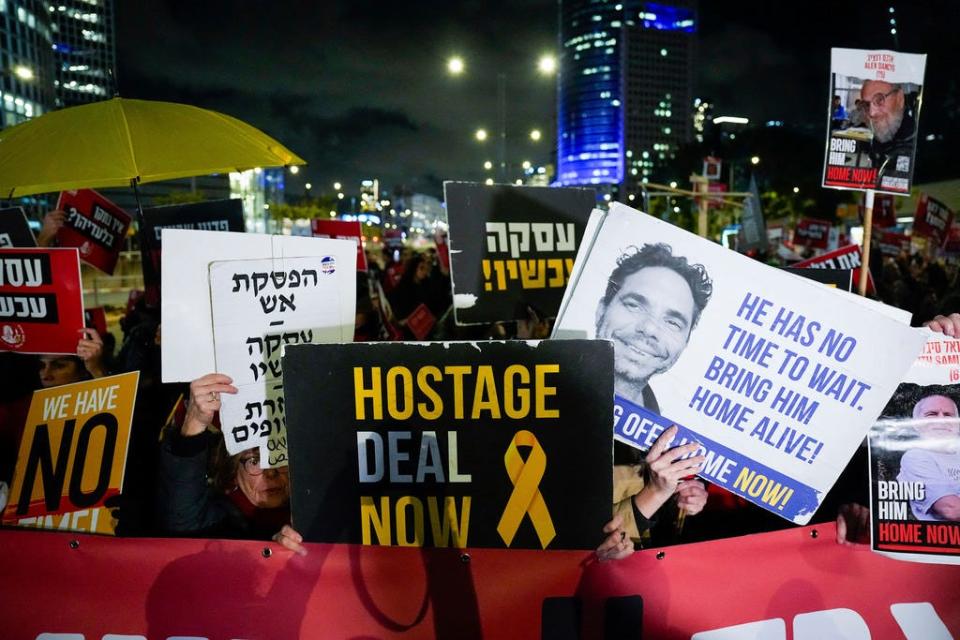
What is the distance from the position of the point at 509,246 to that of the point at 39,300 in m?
2.63

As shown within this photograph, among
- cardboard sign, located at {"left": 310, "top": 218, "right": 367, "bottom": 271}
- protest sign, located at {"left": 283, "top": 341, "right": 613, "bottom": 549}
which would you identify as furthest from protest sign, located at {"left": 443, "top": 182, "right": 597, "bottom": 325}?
cardboard sign, located at {"left": 310, "top": 218, "right": 367, "bottom": 271}

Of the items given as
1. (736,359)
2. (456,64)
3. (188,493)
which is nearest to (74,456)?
(188,493)

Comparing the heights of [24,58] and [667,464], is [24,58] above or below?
above

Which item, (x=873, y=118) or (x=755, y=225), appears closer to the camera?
(x=873, y=118)

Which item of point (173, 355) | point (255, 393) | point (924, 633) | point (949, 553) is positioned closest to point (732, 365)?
point (949, 553)

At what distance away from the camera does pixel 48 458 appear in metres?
2.73

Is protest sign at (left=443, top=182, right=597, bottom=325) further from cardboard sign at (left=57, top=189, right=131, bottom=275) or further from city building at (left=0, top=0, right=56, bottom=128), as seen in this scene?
city building at (left=0, top=0, right=56, bottom=128)

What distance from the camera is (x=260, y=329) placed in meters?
2.67

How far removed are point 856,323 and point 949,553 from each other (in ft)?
2.96

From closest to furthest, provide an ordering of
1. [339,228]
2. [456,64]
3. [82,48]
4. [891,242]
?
[339,228] < [891,242] < [456,64] < [82,48]

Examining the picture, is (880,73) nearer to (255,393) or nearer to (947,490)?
(947,490)

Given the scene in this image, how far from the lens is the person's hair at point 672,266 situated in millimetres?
2340

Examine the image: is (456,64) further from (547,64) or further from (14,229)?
(14,229)

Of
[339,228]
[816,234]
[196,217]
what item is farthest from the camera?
[816,234]
